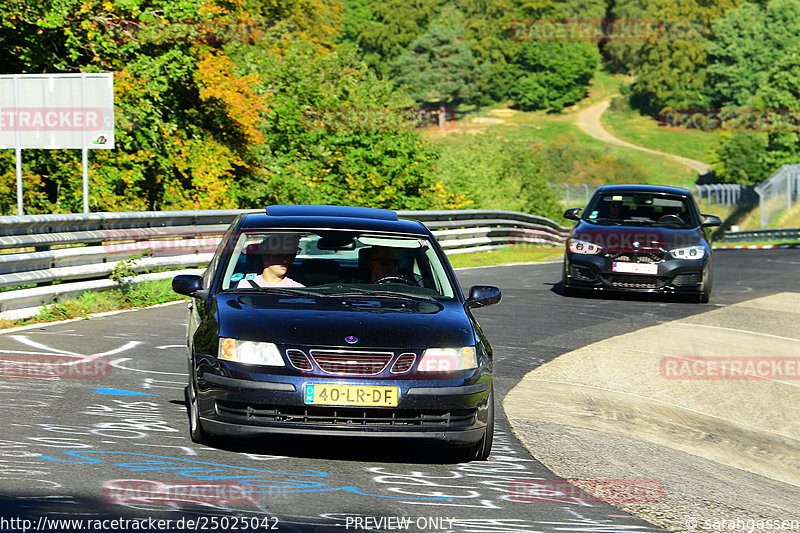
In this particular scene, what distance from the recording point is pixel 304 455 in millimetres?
6664

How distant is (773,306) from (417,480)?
476 inches

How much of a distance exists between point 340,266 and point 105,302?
6.96 meters

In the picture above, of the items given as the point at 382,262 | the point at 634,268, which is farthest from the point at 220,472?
the point at 634,268

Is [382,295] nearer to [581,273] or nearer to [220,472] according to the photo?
[220,472]

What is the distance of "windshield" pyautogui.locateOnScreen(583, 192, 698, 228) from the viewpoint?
1738cm

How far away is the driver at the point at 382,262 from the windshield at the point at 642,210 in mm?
10098

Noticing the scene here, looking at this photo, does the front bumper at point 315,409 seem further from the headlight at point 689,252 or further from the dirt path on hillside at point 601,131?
the dirt path on hillside at point 601,131

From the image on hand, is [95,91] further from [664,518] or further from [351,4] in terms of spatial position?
[351,4]

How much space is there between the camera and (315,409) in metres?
6.20

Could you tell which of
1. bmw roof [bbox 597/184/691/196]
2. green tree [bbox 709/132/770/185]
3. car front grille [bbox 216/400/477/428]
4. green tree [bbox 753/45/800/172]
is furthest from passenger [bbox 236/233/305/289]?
green tree [bbox 709/132/770/185]

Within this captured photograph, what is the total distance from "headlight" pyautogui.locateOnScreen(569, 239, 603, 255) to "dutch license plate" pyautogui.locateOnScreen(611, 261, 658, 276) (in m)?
0.33

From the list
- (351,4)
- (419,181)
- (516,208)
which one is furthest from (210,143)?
(351,4)

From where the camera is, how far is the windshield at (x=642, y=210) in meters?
17.4

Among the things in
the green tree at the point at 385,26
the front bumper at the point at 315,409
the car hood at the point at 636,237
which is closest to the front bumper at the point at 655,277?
the car hood at the point at 636,237
